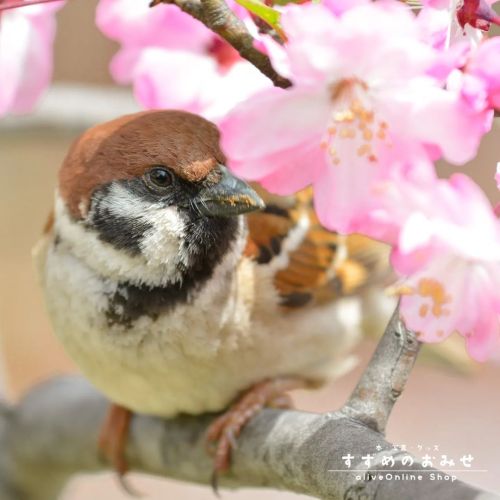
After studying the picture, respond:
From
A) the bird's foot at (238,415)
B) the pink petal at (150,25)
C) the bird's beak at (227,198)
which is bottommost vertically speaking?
the bird's foot at (238,415)

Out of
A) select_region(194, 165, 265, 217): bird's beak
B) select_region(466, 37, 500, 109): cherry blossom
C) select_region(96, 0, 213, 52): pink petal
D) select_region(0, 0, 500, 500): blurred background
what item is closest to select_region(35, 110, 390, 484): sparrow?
select_region(194, 165, 265, 217): bird's beak

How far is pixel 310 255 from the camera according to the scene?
66.1 inches

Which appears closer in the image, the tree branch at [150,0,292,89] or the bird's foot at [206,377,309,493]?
the tree branch at [150,0,292,89]

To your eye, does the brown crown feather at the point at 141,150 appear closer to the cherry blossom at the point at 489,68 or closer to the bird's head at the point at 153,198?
the bird's head at the point at 153,198

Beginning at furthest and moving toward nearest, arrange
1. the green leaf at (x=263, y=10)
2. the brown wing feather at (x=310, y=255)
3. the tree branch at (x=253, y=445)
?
the brown wing feather at (x=310, y=255), the tree branch at (x=253, y=445), the green leaf at (x=263, y=10)

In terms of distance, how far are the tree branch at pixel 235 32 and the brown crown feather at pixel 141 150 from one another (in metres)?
0.35

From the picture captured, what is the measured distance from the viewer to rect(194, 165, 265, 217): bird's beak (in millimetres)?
1197

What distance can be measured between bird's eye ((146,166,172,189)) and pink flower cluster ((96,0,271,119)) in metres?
0.08

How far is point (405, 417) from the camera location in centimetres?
322

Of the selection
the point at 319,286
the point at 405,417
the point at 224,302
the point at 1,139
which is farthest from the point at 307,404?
the point at 224,302

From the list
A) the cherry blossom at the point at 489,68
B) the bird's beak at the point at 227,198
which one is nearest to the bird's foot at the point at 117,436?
the bird's beak at the point at 227,198

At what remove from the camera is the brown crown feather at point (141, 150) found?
1239mm

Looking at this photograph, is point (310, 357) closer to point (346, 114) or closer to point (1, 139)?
point (346, 114)

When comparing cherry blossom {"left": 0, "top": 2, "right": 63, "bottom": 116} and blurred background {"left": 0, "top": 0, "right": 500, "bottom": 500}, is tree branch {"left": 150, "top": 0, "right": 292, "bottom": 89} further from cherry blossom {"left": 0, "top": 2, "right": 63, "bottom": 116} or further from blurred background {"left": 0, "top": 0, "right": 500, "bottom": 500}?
blurred background {"left": 0, "top": 0, "right": 500, "bottom": 500}
